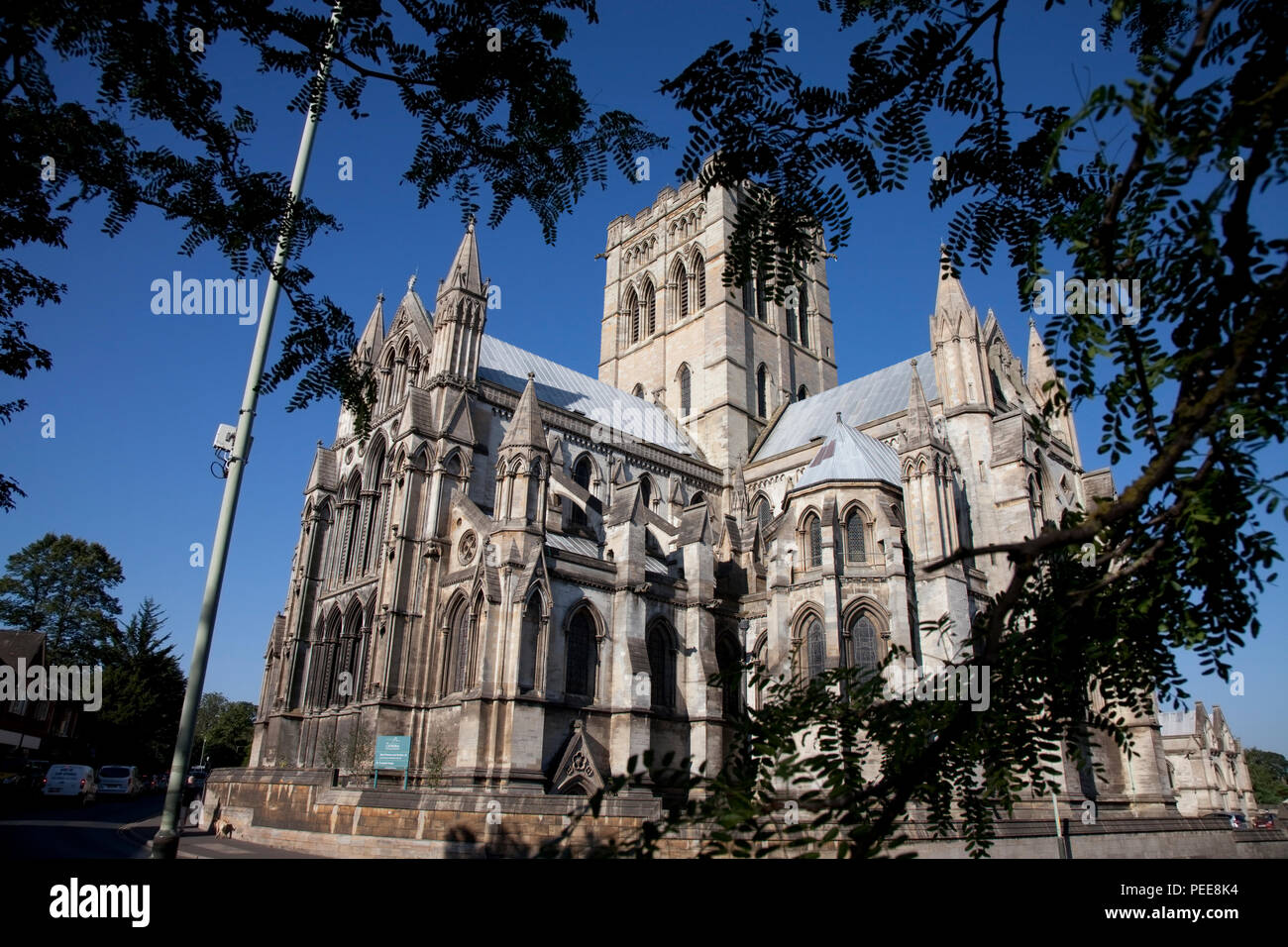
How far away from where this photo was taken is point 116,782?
4278 cm

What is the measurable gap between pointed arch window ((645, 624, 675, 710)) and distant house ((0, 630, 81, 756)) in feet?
107

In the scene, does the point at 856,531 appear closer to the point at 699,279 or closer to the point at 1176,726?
the point at 699,279

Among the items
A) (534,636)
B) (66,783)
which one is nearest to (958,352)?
(534,636)

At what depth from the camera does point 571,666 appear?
2692cm

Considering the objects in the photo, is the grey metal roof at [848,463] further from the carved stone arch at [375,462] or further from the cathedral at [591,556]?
the carved stone arch at [375,462]

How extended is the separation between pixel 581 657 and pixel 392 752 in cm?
706

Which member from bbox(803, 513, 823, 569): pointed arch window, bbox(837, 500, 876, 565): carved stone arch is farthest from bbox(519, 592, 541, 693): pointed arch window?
bbox(837, 500, 876, 565): carved stone arch

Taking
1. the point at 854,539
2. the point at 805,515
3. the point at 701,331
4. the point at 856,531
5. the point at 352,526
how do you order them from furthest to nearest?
the point at 701,331 → the point at 352,526 → the point at 805,515 → the point at 856,531 → the point at 854,539

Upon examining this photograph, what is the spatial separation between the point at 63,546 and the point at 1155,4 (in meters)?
64.2

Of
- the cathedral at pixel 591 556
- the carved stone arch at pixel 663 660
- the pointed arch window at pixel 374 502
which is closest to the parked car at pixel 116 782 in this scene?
the cathedral at pixel 591 556

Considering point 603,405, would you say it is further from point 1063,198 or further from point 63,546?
point 63,546

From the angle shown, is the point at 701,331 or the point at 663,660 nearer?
the point at 663,660

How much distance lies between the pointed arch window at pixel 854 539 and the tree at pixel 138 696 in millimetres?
46982

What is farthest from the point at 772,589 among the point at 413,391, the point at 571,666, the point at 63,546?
the point at 63,546
